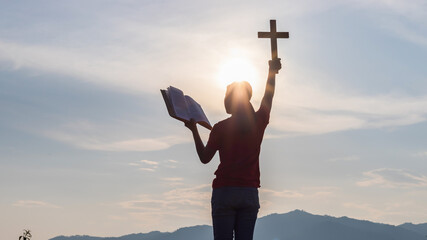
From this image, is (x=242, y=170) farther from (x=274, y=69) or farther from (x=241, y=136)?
(x=274, y=69)

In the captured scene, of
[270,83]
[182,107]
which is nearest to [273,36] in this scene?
[270,83]

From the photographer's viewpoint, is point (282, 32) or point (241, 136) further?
point (282, 32)

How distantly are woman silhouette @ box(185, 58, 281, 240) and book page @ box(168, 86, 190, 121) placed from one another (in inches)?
6.7

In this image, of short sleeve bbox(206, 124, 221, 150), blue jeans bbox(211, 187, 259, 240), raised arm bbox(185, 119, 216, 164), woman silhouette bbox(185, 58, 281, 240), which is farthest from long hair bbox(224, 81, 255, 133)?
blue jeans bbox(211, 187, 259, 240)

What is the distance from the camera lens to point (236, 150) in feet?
28.6

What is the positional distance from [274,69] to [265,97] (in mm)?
413

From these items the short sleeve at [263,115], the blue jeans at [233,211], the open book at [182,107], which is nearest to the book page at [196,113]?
the open book at [182,107]

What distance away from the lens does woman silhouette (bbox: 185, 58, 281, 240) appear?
8.55 meters

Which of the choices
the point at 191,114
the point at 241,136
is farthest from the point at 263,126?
the point at 191,114

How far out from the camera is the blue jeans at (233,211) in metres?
8.52

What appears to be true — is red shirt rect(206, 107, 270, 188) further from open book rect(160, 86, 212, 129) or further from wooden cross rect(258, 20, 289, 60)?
wooden cross rect(258, 20, 289, 60)

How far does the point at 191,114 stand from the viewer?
8898mm

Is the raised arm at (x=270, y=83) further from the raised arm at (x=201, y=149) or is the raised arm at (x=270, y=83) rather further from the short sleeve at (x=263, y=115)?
the raised arm at (x=201, y=149)

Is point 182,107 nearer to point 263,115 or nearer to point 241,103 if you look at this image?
point 241,103
